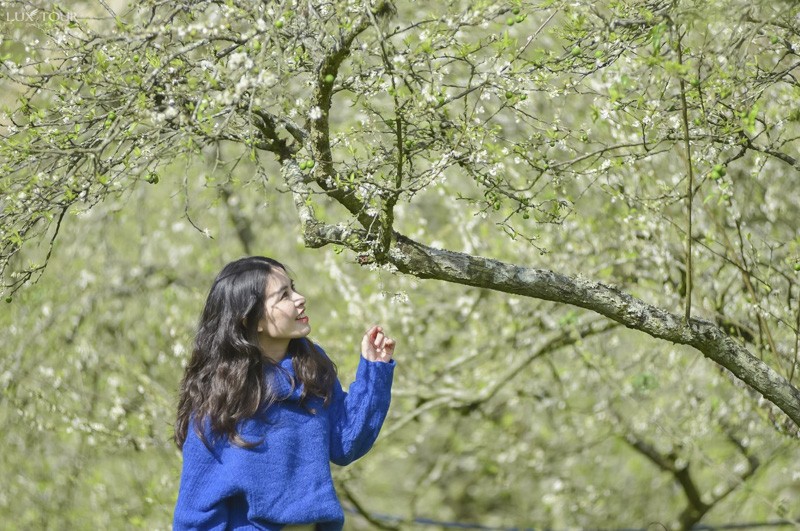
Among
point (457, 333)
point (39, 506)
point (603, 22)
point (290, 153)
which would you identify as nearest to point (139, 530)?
point (39, 506)

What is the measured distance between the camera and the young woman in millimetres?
3191

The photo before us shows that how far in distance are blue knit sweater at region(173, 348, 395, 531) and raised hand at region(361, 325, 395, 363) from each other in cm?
3

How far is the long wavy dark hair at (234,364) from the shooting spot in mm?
3232

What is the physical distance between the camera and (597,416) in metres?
6.50

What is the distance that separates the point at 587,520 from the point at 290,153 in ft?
16.5

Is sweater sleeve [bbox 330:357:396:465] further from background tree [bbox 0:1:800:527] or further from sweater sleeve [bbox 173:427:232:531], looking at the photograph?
background tree [bbox 0:1:800:527]

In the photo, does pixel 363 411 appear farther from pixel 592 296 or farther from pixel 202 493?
pixel 592 296

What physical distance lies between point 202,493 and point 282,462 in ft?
0.86

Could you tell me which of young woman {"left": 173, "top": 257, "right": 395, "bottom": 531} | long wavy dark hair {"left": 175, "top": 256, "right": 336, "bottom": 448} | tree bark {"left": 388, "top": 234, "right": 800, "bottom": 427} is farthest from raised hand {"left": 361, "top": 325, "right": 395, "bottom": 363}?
tree bark {"left": 388, "top": 234, "right": 800, "bottom": 427}

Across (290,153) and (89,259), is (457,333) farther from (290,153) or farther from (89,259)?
(290,153)

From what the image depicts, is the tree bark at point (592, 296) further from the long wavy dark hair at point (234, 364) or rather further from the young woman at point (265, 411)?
the long wavy dark hair at point (234, 364)

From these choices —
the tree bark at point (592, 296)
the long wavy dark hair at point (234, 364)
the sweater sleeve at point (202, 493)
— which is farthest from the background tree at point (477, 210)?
the sweater sleeve at point (202, 493)

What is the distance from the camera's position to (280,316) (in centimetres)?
330

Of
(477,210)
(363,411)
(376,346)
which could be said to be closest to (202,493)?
(363,411)
